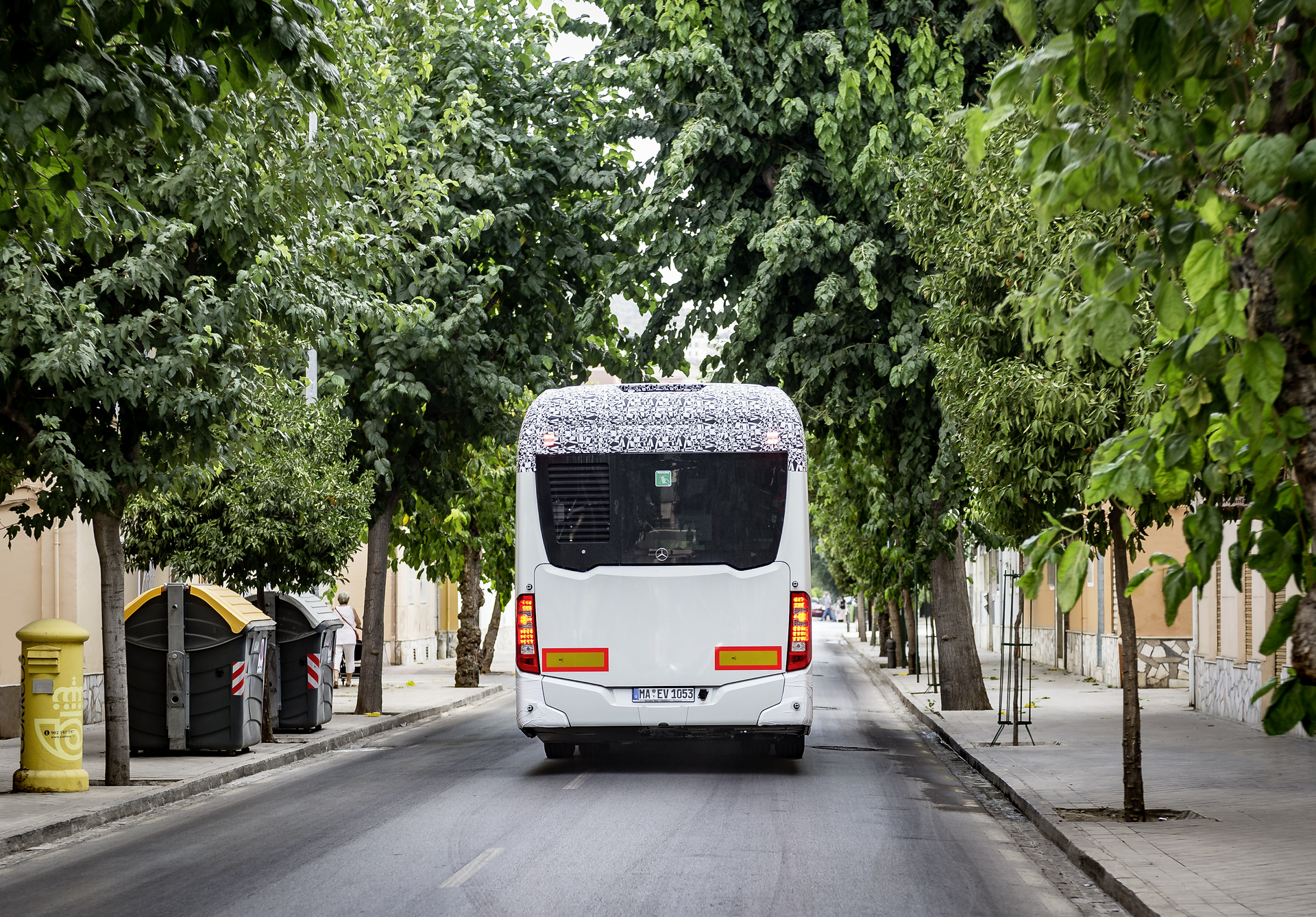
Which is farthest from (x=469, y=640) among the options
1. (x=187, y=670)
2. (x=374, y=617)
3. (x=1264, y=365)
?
(x=1264, y=365)

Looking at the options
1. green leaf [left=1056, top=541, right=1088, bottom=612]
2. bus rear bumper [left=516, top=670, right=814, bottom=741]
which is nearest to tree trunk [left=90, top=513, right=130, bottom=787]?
bus rear bumper [left=516, top=670, right=814, bottom=741]

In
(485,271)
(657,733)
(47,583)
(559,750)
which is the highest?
(485,271)

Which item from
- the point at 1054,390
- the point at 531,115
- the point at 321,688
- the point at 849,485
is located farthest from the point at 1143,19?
the point at 849,485

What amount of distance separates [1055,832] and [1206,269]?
7997mm

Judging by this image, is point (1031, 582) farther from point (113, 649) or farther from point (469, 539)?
point (469, 539)

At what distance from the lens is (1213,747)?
17109 millimetres

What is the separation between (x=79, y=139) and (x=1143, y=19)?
29.8ft

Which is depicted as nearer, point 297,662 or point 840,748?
point 840,748

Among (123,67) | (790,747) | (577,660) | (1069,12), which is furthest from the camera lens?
→ (790,747)

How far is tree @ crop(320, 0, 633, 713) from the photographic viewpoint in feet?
73.2

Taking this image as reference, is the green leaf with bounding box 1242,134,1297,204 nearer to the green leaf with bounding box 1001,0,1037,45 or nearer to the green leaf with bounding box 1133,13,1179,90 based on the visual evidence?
the green leaf with bounding box 1133,13,1179,90

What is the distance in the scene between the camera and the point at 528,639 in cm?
1442

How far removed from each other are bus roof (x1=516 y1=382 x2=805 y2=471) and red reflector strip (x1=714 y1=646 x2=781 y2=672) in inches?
74.2

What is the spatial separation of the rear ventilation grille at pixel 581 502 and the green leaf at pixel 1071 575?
36.1 feet
